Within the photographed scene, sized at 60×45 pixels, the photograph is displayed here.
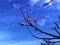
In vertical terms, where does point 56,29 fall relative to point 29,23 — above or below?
above

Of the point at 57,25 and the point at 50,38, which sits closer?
the point at 50,38

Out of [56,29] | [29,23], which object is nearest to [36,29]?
[29,23]

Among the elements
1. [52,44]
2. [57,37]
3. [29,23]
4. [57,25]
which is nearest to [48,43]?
[52,44]

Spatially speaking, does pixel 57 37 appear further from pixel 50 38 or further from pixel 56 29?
pixel 56 29

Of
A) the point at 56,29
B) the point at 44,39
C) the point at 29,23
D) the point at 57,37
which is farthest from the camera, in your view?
the point at 56,29

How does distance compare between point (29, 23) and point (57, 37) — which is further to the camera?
point (57, 37)

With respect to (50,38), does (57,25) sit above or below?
above

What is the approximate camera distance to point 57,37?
4.96 metres

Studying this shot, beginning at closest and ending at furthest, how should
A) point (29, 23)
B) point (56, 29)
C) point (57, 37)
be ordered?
point (29, 23), point (57, 37), point (56, 29)

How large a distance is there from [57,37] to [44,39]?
1.80 ft

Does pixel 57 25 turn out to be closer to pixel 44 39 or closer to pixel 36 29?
pixel 44 39

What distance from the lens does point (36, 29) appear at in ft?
14.7

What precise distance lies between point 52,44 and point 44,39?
430mm

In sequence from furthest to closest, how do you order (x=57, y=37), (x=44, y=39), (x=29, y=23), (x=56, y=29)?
1. (x=56, y=29)
2. (x=44, y=39)
3. (x=57, y=37)
4. (x=29, y=23)
